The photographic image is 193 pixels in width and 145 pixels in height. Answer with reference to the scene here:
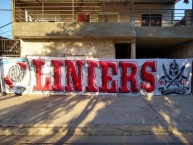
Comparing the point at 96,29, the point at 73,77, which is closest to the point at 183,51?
the point at 96,29

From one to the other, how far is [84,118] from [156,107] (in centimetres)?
314

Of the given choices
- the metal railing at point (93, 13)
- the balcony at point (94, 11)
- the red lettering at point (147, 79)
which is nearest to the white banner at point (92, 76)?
the red lettering at point (147, 79)

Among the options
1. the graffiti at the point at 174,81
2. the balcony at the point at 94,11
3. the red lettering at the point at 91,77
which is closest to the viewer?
the red lettering at the point at 91,77

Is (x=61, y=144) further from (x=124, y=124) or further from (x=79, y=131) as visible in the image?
(x=124, y=124)

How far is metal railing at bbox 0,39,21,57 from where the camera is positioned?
16.6 m

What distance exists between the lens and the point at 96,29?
1441cm

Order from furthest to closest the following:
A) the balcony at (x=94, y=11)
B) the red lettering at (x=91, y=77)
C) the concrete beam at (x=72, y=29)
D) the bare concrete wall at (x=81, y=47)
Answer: the balcony at (x=94, y=11), the bare concrete wall at (x=81, y=47), the concrete beam at (x=72, y=29), the red lettering at (x=91, y=77)

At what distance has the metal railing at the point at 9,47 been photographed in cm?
1661

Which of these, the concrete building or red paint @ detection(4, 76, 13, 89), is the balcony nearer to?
the concrete building

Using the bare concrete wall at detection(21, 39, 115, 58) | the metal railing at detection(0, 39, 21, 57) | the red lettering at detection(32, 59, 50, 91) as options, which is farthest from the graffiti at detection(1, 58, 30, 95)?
the metal railing at detection(0, 39, 21, 57)

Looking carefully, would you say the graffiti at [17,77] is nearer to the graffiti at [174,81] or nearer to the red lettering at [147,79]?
the red lettering at [147,79]

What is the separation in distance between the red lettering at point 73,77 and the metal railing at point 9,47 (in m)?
4.66

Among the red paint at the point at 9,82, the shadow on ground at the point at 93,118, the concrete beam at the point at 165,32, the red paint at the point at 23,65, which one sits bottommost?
the shadow on ground at the point at 93,118

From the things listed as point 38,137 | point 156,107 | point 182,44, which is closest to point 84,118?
point 38,137
